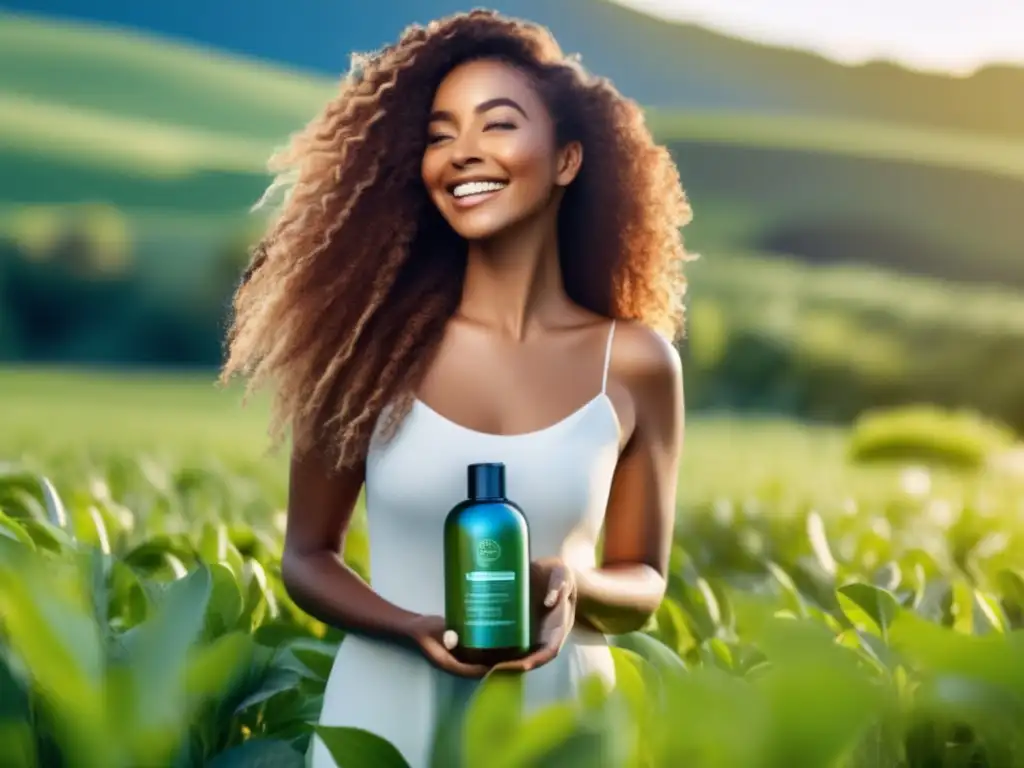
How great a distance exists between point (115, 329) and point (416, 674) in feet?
91.4

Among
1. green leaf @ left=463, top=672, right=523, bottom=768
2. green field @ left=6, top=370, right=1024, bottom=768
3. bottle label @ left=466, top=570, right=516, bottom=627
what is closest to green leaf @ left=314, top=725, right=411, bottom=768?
green field @ left=6, top=370, right=1024, bottom=768

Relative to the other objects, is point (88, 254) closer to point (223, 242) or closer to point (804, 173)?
point (223, 242)

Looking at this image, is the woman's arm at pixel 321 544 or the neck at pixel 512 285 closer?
the woman's arm at pixel 321 544

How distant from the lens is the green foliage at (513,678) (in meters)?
0.83

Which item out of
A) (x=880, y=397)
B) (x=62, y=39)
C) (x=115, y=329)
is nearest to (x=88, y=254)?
(x=115, y=329)

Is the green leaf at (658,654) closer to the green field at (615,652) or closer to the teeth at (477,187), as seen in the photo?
the green field at (615,652)

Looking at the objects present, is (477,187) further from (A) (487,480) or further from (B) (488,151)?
(A) (487,480)

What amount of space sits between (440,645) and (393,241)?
601 millimetres

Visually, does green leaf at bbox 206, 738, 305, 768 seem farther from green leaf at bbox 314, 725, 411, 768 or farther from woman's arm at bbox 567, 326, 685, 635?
woman's arm at bbox 567, 326, 685, 635

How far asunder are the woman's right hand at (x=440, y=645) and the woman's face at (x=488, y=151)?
0.51 m

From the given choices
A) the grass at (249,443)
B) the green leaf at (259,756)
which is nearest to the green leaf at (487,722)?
the green leaf at (259,756)

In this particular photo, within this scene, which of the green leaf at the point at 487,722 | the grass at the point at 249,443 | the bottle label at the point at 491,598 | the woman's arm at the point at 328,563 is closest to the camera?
the green leaf at the point at 487,722

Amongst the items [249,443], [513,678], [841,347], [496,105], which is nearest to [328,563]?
[513,678]

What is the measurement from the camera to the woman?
5.85 ft
